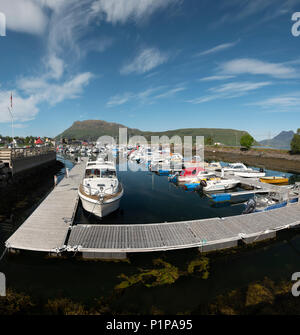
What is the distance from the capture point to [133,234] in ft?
35.8

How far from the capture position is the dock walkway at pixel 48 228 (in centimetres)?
949

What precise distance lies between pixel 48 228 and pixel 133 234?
546cm

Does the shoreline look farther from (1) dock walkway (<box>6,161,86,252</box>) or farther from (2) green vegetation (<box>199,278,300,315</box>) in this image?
(1) dock walkway (<box>6,161,86,252</box>)

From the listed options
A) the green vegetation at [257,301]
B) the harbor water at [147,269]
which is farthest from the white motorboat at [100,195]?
the green vegetation at [257,301]

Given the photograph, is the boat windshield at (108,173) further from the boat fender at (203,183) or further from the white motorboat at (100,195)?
the boat fender at (203,183)

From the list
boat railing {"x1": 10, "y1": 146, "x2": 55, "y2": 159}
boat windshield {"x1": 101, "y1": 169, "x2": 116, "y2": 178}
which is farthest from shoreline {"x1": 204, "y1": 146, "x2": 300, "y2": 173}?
boat railing {"x1": 10, "y1": 146, "x2": 55, "y2": 159}

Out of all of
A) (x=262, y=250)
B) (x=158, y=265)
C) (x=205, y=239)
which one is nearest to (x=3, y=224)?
(x=158, y=265)

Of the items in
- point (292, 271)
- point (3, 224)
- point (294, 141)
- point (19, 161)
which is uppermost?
point (294, 141)

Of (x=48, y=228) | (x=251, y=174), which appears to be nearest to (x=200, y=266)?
(x=48, y=228)

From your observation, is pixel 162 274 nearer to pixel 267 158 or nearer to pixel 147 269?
pixel 147 269
